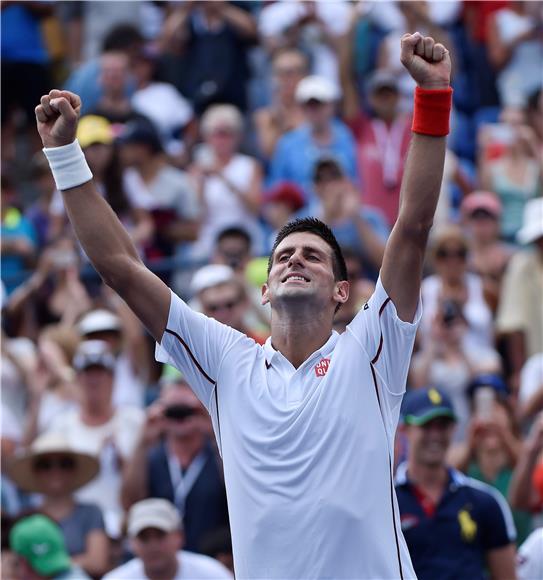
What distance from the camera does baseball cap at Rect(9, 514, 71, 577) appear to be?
7.80 m

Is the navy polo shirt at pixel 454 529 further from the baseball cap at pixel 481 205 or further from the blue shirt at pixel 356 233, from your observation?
the baseball cap at pixel 481 205

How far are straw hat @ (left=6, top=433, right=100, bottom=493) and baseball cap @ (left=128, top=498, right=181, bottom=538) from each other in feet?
2.70

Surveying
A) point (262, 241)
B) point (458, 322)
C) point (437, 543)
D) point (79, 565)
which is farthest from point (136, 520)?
point (262, 241)

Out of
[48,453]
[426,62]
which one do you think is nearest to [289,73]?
[48,453]

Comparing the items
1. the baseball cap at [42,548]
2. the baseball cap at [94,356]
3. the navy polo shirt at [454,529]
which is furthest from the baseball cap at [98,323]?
the navy polo shirt at [454,529]

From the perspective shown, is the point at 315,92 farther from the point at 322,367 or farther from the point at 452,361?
the point at 322,367

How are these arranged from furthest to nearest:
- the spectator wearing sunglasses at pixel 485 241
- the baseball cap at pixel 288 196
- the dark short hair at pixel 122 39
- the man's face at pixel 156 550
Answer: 1. the dark short hair at pixel 122 39
2. the baseball cap at pixel 288 196
3. the spectator wearing sunglasses at pixel 485 241
4. the man's face at pixel 156 550

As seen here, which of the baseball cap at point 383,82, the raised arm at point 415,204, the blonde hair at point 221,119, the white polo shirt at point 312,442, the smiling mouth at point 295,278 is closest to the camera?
the white polo shirt at point 312,442

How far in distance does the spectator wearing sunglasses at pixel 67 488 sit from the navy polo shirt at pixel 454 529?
1996 mm

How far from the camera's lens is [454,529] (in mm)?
7129

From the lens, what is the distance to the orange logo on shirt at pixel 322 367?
4996 millimetres

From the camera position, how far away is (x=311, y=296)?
16.6 ft

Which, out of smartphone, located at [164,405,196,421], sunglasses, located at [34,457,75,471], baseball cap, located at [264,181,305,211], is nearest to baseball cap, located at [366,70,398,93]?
baseball cap, located at [264,181,305,211]

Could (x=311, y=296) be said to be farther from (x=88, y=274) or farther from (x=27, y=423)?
Answer: (x=88, y=274)
